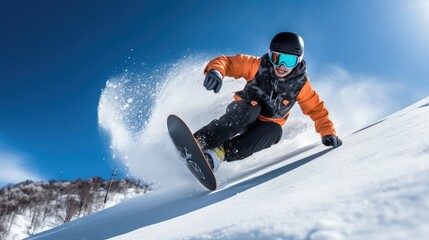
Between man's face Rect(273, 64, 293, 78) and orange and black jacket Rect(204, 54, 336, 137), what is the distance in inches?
1.8

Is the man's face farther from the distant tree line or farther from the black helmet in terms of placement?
the distant tree line

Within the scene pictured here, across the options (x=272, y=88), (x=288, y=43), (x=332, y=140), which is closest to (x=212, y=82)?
(x=272, y=88)

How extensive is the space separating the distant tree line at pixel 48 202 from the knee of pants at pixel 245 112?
47.8m

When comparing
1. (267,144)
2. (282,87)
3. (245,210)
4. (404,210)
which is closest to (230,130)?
(267,144)

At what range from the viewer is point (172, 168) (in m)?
4.29

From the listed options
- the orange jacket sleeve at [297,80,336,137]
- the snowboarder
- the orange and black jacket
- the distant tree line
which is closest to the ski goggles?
the snowboarder

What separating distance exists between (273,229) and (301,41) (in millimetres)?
3158

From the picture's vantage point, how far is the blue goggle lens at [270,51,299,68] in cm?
361

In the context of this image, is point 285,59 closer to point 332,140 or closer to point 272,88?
point 272,88

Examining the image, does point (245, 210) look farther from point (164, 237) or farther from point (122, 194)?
point (122, 194)

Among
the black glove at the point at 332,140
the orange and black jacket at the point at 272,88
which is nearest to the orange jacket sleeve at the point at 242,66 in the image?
the orange and black jacket at the point at 272,88

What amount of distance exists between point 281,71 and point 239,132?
36.5 inches

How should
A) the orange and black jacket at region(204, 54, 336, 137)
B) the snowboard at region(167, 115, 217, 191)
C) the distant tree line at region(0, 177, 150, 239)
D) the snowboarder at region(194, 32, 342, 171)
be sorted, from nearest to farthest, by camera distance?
the snowboard at region(167, 115, 217, 191) < the snowboarder at region(194, 32, 342, 171) < the orange and black jacket at region(204, 54, 336, 137) < the distant tree line at region(0, 177, 150, 239)

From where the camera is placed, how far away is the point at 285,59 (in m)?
3.61
